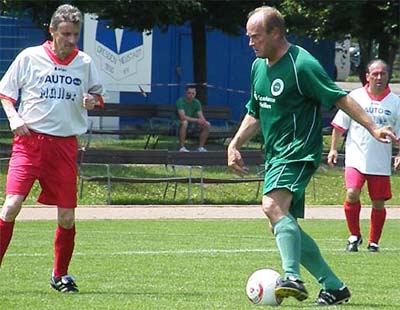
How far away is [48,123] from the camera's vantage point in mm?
9234

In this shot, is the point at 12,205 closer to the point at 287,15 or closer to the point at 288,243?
the point at 288,243

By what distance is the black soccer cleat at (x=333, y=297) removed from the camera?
8.57 metres

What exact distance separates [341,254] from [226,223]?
5368 millimetres

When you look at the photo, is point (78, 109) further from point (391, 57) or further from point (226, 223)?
point (391, 57)

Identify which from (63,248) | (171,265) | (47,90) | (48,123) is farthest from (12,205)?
(171,265)

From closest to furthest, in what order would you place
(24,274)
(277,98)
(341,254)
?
(277,98) → (24,274) → (341,254)

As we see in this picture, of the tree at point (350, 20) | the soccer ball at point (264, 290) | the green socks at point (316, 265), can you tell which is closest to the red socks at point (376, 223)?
the green socks at point (316, 265)

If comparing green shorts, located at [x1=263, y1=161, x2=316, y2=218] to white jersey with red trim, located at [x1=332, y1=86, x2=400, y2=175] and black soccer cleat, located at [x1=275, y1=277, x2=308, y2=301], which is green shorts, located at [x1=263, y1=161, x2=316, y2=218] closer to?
black soccer cleat, located at [x1=275, y1=277, x2=308, y2=301]

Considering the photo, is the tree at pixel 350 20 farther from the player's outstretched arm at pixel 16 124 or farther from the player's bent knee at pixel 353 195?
the player's outstretched arm at pixel 16 124

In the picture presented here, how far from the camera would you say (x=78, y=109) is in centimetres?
937

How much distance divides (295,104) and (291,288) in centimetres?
125

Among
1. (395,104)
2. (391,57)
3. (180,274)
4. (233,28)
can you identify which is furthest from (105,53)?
(180,274)

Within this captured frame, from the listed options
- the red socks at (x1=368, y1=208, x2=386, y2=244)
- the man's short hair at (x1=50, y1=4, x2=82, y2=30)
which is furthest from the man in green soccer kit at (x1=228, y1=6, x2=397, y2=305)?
the red socks at (x1=368, y1=208, x2=386, y2=244)

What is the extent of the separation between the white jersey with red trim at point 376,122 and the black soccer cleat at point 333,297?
508cm
